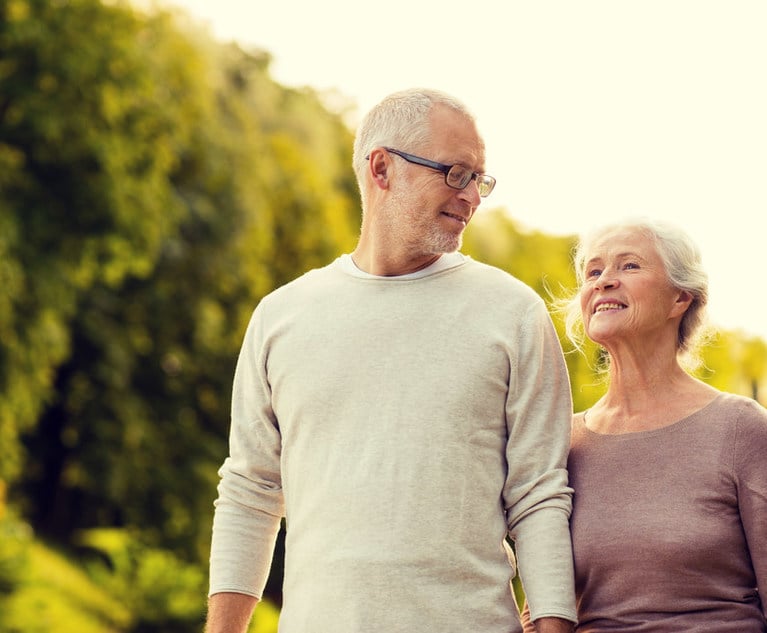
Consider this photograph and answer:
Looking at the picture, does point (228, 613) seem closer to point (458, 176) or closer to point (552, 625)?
point (552, 625)

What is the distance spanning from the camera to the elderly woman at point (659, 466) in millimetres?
3131

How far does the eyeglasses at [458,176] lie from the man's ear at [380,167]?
0.07m

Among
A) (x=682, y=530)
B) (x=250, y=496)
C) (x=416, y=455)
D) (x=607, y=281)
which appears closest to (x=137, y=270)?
(x=250, y=496)

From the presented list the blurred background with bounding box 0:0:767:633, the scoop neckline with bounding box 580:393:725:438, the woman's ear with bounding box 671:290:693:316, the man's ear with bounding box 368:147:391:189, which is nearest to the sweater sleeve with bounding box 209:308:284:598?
the man's ear with bounding box 368:147:391:189

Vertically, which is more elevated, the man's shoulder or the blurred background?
the blurred background

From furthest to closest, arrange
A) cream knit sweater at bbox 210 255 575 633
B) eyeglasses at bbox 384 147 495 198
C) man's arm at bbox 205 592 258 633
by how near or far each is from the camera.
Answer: man's arm at bbox 205 592 258 633 < eyeglasses at bbox 384 147 495 198 < cream knit sweater at bbox 210 255 575 633

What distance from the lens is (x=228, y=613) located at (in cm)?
345

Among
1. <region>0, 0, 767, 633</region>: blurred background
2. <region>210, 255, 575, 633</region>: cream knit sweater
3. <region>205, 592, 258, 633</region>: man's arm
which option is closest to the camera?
<region>210, 255, 575, 633</region>: cream knit sweater

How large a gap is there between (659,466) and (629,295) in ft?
1.49

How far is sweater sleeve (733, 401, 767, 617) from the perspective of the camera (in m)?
3.12

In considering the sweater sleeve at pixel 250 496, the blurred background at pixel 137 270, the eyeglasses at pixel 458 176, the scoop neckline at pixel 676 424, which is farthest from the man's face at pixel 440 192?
the blurred background at pixel 137 270

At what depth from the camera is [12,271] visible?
15102mm

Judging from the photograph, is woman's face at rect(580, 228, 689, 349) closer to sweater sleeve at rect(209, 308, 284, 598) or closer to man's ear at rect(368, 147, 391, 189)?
man's ear at rect(368, 147, 391, 189)

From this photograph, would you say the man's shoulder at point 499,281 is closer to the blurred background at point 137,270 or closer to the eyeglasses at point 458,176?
the eyeglasses at point 458,176
